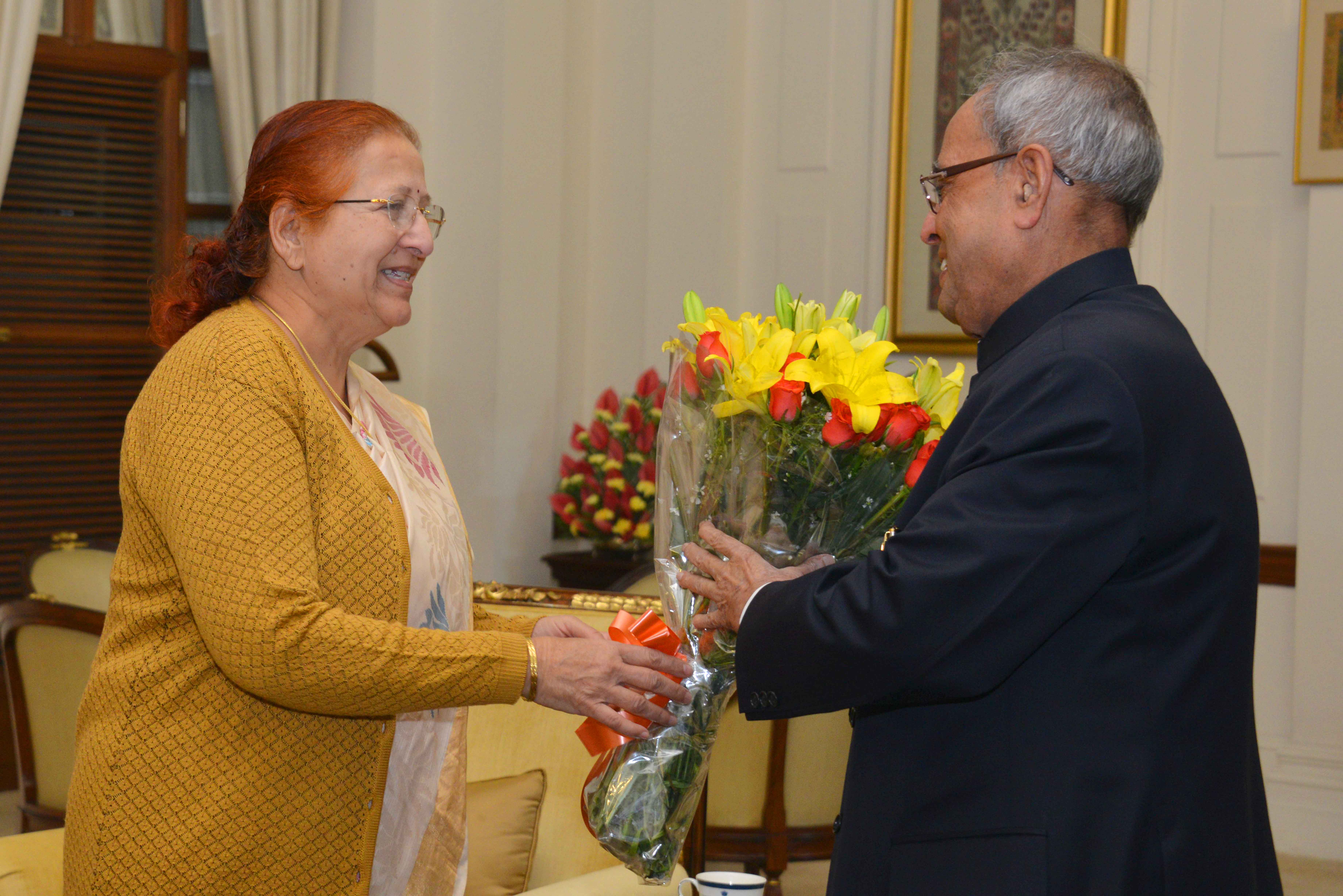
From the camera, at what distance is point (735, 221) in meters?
5.33

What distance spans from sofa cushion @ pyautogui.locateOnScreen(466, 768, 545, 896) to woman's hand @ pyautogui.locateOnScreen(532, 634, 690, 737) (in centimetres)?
64

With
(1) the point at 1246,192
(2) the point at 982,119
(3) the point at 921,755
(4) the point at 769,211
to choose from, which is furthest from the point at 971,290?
(4) the point at 769,211

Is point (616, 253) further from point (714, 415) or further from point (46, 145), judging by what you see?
point (714, 415)

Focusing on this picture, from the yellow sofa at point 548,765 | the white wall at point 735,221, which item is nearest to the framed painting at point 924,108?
the white wall at point 735,221

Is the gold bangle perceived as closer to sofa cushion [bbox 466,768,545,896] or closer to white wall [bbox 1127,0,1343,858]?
sofa cushion [bbox 466,768,545,896]

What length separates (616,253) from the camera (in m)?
5.47

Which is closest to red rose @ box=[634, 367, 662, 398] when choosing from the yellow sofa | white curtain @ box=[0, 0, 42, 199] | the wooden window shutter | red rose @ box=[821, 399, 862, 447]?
the wooden window shutter

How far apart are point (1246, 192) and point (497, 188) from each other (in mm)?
2701

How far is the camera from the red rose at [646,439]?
4949mm

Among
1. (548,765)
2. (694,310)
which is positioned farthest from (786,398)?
(548,765)

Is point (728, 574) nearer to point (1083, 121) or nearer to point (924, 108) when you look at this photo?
point (1083, 121)

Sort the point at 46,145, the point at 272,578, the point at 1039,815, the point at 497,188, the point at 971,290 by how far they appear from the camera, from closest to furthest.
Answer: the point at 1039,815 < the point at 272,578 < the point at 971,290 < the point at 46,145 < the point at 497,188

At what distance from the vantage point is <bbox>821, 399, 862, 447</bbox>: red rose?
150 centimetres

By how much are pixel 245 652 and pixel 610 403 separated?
3701mm
